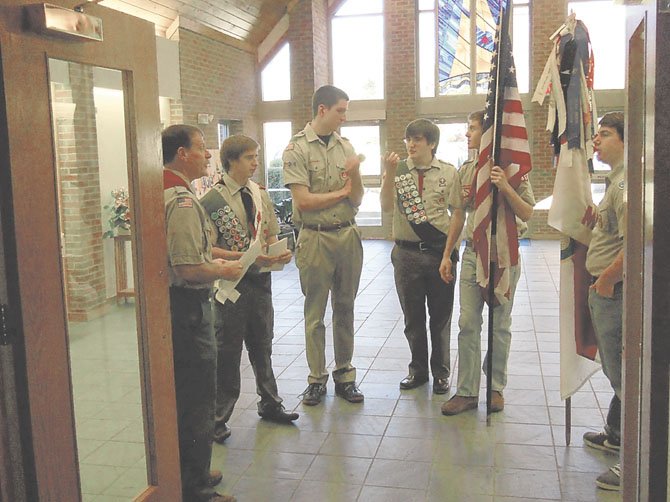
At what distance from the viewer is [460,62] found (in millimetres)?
11875

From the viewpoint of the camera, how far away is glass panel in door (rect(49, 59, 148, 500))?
2.10 metres

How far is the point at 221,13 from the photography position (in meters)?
9.67

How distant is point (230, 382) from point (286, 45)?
9.07 metres

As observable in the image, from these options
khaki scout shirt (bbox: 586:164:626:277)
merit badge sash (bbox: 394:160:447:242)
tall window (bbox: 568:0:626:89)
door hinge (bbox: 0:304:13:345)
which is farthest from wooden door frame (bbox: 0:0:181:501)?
tall window (bbox: 568:0:626:89)

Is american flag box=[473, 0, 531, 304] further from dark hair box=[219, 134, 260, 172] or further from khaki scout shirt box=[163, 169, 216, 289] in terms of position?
khaki scout shirt box=[163, 169, 216, 289]

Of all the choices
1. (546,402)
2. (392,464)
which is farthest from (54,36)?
(546,402)

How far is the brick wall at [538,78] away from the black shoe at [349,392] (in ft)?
25.9

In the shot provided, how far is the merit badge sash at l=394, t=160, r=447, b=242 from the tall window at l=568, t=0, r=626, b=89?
27.0ft

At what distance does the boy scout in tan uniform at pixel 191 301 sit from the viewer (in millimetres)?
2678

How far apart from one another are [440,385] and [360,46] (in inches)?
353

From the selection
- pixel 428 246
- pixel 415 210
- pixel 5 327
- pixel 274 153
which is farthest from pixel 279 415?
pixel 274 153

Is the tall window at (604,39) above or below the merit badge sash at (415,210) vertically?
above

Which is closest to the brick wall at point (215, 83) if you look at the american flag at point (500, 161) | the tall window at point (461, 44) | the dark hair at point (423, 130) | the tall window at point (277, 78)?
the tall window at point (277, 78)

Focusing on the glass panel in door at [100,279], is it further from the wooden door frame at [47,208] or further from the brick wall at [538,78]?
the brick wall at [538,78]
